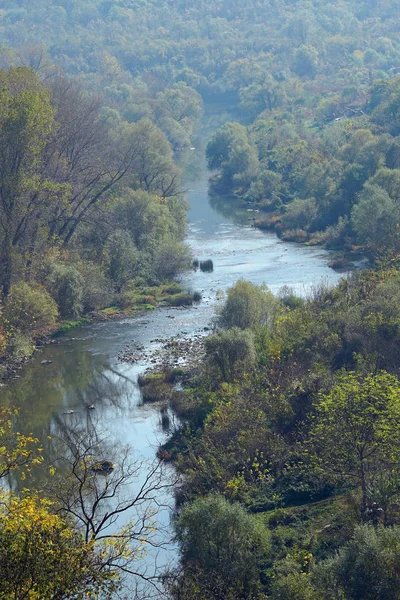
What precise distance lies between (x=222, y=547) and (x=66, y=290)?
26846 mm

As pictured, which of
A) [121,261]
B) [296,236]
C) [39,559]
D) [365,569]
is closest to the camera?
[39,559]

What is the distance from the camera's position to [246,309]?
3834cm

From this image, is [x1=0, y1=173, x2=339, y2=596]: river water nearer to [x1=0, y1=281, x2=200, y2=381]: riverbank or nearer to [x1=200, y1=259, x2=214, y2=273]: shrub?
[x1=200, y1=259, x2=214, y2=273]: shrub

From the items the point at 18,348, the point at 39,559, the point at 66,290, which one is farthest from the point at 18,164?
the point at 39,559

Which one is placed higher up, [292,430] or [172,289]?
[172,289]

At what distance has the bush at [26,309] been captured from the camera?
41.6 metres

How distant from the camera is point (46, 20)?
166000mm

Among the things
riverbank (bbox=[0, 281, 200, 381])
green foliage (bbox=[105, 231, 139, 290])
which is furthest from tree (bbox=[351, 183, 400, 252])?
green foliage (bbox=[105, 231, 139, 290])

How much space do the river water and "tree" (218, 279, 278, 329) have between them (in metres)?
4.24

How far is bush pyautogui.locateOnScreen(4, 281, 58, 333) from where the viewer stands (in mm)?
41594

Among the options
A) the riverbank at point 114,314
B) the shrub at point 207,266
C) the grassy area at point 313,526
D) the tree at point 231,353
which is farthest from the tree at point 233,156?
the grassy area at point 313,526

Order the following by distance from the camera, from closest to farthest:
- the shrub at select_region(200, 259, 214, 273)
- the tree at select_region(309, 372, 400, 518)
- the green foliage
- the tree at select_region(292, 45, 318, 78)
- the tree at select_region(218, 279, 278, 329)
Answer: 1. the tree at select_region(309, 372, 400, 518)
2. the tree at select_region(218, 279, 278, 329)
3. the green foliage
4. the shrub at select_region(200, 259, 214, 273)
5. the tree at select_region(292, 45, 318, 78)

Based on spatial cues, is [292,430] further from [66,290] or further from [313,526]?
[66,290]

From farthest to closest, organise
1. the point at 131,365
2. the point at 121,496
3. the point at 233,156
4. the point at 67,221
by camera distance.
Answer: the point at 233,156 < the point at 67,221 < the point at 131,365 < the point at 121,496
